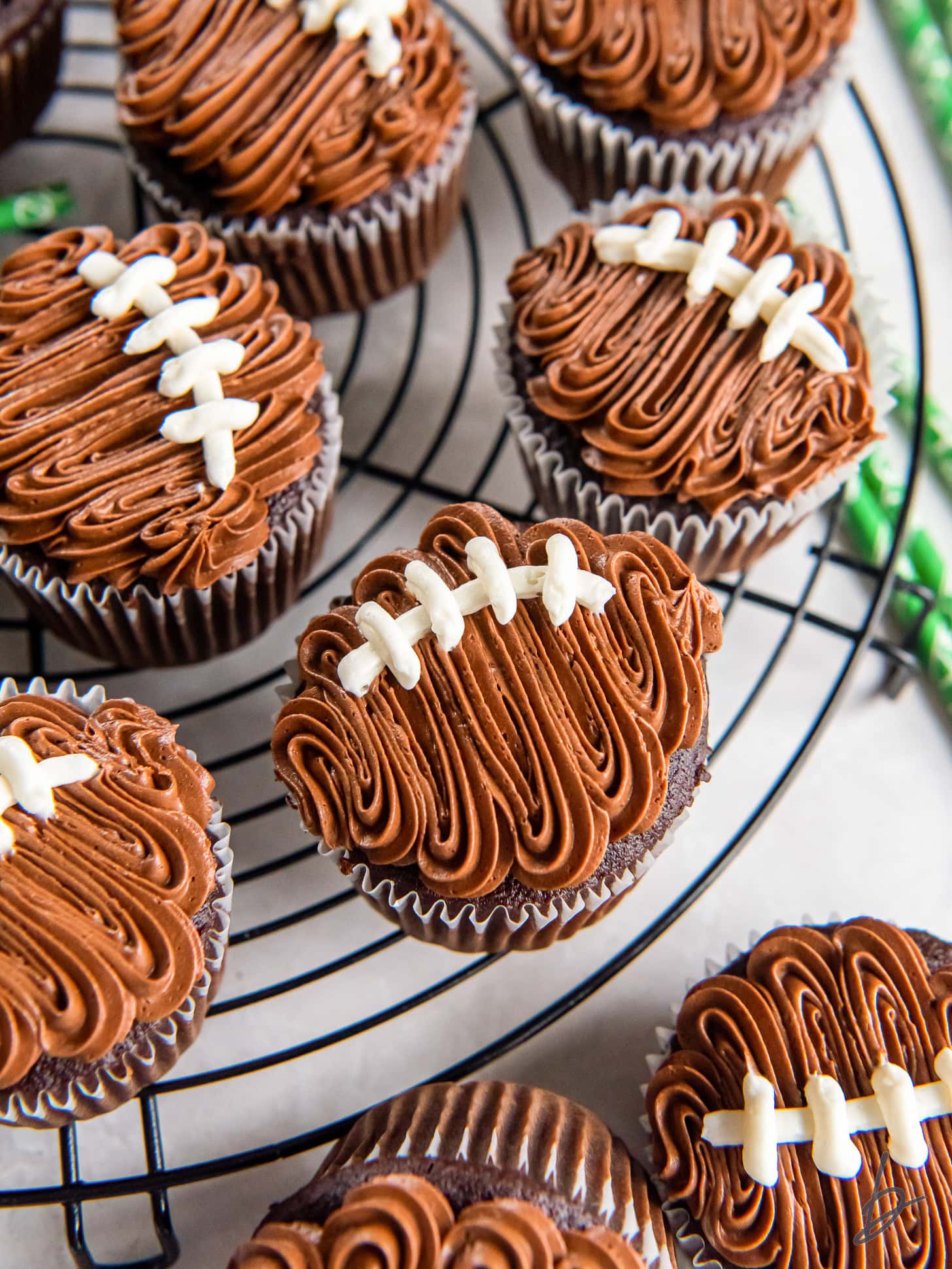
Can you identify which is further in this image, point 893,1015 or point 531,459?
point 531,459

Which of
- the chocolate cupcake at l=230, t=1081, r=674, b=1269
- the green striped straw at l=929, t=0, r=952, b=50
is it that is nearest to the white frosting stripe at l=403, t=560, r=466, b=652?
the chocolate cupcake at l=230, t=1081, r=674, b=1269

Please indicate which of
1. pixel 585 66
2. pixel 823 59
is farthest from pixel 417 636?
pixel 823 59

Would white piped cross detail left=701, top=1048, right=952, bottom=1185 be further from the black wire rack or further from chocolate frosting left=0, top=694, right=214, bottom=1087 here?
chocolate frosting left=0, top=694, right=214, bottom=1087

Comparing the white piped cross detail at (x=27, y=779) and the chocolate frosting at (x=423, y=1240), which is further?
the white piped cross detail at (x=27, y=779)

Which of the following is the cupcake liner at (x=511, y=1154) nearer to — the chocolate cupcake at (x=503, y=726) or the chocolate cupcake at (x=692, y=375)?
the chocolate cupcake at (x=503, y=726)

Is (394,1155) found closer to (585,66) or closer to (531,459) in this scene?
(531,459)

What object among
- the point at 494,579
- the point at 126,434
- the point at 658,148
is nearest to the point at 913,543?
the point at 658,148

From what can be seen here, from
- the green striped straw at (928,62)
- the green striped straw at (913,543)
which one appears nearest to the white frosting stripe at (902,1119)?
the green striped straw at (913,543)
